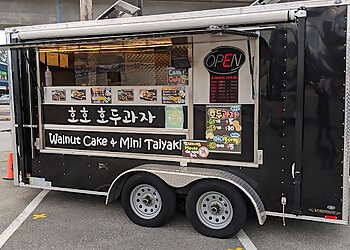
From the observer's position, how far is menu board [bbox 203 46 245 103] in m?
4.26

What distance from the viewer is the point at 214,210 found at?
4.33m

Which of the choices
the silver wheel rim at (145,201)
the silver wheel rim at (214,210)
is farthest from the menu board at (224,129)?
the silver wheel rim at (145,201)

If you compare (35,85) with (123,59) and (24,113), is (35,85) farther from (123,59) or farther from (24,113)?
(123,59)

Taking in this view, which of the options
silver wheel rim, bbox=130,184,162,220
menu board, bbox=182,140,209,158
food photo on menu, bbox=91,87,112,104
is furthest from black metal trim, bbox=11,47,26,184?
menu board, bbox=182,140,209,158

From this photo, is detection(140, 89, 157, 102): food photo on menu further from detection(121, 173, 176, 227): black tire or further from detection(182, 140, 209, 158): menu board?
detection(121, 173, 176, 227): black tire

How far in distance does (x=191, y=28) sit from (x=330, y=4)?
55.9 inches

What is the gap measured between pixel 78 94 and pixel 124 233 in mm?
1945

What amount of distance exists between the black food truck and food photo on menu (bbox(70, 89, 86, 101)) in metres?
0.02

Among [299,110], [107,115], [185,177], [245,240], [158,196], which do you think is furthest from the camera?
[107,115]

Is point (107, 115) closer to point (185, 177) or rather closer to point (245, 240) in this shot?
point (185, 177)

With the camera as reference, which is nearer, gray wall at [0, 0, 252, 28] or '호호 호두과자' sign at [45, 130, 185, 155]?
'호호 호두과자' sign at [45, 130, 185, 155]

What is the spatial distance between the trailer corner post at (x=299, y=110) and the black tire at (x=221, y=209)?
0.58m

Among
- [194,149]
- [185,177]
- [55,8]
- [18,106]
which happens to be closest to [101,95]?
[18,106]

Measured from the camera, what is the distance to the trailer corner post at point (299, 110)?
12.7 feet
